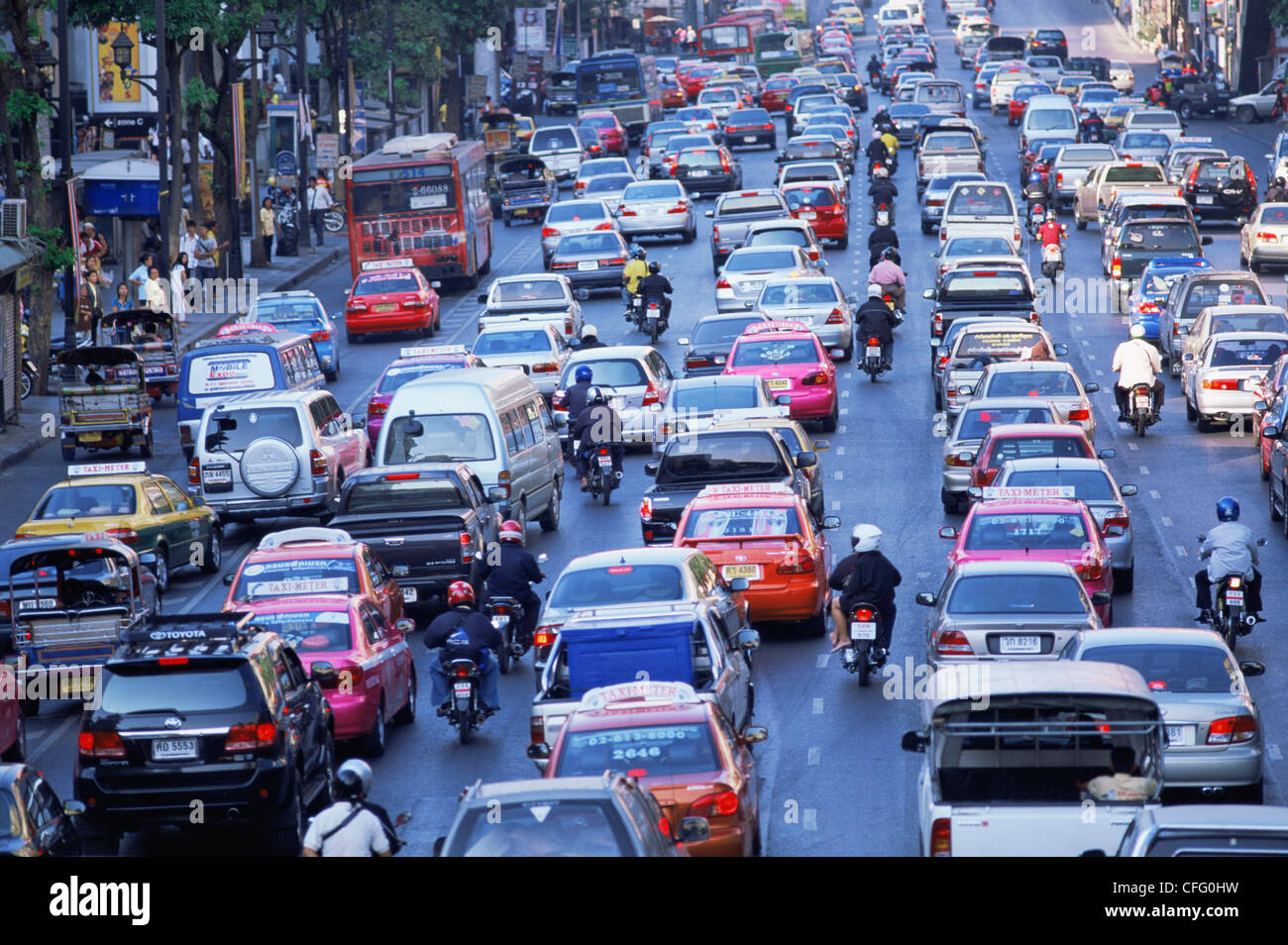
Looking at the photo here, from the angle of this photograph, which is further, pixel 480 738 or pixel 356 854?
pixel 480 738

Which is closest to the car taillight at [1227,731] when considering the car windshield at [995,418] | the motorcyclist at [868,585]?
the motorcyclist at [868,585]

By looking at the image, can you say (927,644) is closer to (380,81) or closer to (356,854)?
(356,854)

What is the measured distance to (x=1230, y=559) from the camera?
20.2 meters

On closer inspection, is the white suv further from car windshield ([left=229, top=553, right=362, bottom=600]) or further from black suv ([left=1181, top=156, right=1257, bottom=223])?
black suv ([left=1181, top=156, right=1257, bottom=223])

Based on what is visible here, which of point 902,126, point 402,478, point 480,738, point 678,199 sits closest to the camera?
point 480,738

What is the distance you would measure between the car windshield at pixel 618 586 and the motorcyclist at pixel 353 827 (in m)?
6.05

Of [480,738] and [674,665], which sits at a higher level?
[674,665]

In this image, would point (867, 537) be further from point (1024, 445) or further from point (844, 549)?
point (844, 549)

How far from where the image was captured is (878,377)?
121 feet

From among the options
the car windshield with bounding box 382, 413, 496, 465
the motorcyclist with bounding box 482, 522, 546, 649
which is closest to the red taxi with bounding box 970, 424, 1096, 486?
the car windshield with bounding box 382, 413, 496, 465

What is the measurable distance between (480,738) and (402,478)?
5.71 meters

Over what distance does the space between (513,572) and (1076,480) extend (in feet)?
20.0

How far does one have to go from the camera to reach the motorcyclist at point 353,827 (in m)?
11.9
